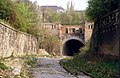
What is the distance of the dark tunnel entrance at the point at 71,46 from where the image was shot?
62.3 m

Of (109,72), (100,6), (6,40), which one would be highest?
(100,6)

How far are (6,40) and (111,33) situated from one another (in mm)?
9136

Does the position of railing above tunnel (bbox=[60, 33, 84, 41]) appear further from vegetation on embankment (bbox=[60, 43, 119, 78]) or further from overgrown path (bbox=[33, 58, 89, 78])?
overgrown path (bbox=[33, 58, 89, 78])

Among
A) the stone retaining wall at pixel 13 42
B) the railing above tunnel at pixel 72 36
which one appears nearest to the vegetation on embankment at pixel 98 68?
the stone retaining wall at pixel 13 42

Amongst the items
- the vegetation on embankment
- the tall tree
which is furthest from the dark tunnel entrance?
the vegetation on embankment

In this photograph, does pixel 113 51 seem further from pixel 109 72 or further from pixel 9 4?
pixel 9 4

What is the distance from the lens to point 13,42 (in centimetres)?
2941

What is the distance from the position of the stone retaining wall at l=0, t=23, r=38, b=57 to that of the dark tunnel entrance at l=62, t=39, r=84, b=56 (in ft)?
62.6

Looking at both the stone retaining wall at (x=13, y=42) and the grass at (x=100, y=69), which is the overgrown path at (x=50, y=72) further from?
the stone retaining wall at (x=13, y=42)

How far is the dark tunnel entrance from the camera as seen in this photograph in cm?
6226

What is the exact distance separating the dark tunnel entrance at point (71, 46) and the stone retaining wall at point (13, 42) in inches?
751

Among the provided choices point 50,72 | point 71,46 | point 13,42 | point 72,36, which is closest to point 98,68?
point 50,72

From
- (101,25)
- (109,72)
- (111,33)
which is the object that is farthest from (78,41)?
(109,72)

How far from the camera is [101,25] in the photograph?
25469mm
